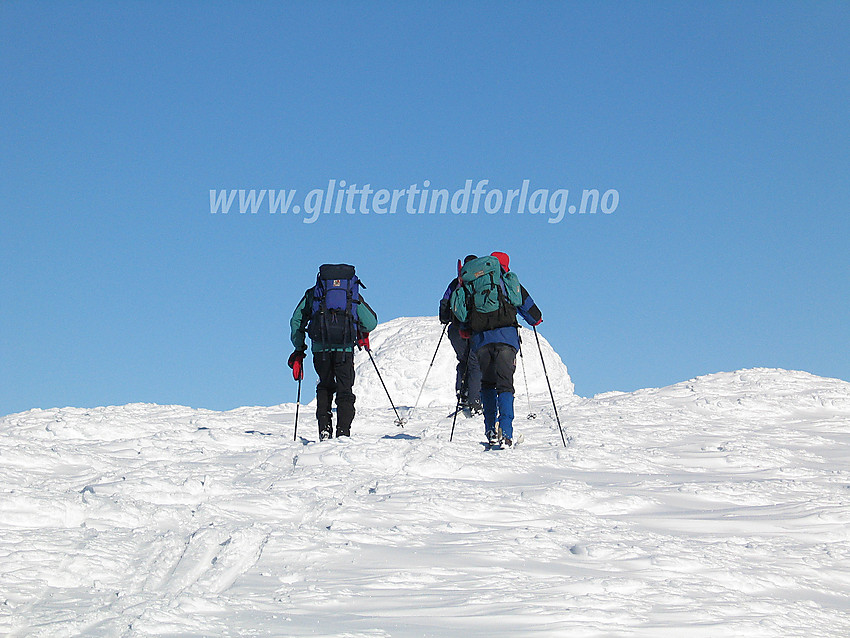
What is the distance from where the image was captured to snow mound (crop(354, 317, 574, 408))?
23.9 m

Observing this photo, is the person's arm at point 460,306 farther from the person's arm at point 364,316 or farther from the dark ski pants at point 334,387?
the dark ski pants at point 334,387

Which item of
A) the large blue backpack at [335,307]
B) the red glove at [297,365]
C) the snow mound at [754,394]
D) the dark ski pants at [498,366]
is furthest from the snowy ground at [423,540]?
the snow mound at [754,394]

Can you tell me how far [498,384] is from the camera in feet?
27.9

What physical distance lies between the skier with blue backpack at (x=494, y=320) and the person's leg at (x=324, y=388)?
1773mm

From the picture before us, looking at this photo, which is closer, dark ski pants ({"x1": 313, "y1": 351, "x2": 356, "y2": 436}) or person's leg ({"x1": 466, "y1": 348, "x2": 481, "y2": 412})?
dark ski pants ({"x1": 313, "y1": 351, "x2": 356, "y2": 436})

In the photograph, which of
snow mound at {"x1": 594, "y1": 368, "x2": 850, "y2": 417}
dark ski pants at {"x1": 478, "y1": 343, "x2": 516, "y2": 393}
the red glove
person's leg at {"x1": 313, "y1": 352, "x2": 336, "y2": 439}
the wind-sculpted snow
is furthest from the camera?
snow mound at {"x1": 594, "y1": 368, "x2": 850, "y2": 417}

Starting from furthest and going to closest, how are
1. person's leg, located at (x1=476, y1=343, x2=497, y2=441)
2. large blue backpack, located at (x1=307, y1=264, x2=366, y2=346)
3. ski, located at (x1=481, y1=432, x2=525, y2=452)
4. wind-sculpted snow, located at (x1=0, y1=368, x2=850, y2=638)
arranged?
large blue backpack, located at (x1=307, y1=264, x2=366, y2=346) → person's leg, located at (x1=476, y1=343, x2=497, y2=441) → ski, located at (x1=481, y1=432, x2=525, y2=452) → wind-sculpted snow, located at (x1=0, y1=368, x2=850, y2=638)

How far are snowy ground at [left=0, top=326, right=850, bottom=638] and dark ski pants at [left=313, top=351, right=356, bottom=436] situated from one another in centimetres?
104

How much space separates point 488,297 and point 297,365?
2.81 m

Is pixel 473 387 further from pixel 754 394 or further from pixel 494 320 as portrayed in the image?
pixel 754 394

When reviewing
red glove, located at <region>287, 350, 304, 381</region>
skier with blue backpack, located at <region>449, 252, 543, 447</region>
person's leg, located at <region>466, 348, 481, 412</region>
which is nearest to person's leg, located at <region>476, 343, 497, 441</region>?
skier with blue backpack, located at <region>449, 252, 543, 447</region>

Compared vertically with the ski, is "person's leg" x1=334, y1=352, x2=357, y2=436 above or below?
above

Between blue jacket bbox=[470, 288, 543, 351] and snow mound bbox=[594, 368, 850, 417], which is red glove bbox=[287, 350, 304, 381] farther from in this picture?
snow mound bbox=[594, 368, 850, 417]

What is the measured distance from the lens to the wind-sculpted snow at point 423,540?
327 cm
